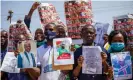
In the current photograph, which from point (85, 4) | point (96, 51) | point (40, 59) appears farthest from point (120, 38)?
point (40, 59)

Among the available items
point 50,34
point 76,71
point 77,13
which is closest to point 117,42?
point 76,71

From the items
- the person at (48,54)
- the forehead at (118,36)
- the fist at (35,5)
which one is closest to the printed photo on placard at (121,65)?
the forehead at (118,36)

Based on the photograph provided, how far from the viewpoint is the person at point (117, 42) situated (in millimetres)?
3854

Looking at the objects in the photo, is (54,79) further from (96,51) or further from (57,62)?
(96,51)

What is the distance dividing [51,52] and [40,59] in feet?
0.67

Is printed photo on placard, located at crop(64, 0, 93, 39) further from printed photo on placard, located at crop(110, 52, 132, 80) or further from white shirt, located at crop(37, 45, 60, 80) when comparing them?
printed photo on placard, located at crop(110, 52, 132, 80)

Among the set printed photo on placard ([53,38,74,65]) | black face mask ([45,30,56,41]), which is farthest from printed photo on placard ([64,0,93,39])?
printed photo on placard ([53,38,74,65])

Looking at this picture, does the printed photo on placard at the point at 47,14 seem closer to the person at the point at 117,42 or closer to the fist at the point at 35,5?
the fist at the point at 35,5

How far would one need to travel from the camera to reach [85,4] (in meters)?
4.53

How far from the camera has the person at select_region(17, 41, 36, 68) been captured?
389cm

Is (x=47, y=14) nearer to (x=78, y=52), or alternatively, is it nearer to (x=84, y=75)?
(x=78, y=52)

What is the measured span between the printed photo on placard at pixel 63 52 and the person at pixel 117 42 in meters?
0.55

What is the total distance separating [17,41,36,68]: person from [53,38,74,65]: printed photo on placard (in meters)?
0.32

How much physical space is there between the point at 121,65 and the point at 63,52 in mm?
770
